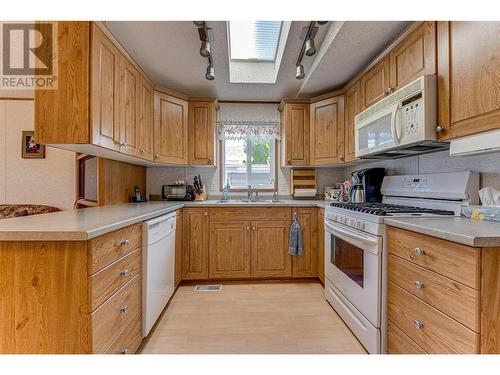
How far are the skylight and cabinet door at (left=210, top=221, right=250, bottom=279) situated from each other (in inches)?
71.7

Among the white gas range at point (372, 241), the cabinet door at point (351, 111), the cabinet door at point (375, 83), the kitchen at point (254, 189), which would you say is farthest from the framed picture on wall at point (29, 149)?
the cabinet door at point (375, 83)

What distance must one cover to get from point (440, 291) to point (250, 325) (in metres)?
1.35

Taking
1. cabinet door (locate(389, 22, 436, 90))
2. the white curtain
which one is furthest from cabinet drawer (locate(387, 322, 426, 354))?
the white curtain

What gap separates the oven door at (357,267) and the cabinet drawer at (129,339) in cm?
149

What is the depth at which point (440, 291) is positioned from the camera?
1088mm

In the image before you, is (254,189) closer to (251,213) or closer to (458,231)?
(251,213)

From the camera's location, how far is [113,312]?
123cm

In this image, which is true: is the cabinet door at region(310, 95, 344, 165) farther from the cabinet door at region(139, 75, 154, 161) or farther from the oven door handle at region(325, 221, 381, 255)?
the cabinet door at region(139, 75, 154, 161)

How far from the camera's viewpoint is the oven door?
1.52m

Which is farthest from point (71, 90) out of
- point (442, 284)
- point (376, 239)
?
point (442, 284)

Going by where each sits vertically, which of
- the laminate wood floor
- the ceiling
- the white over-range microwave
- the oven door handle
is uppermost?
the ceiling
